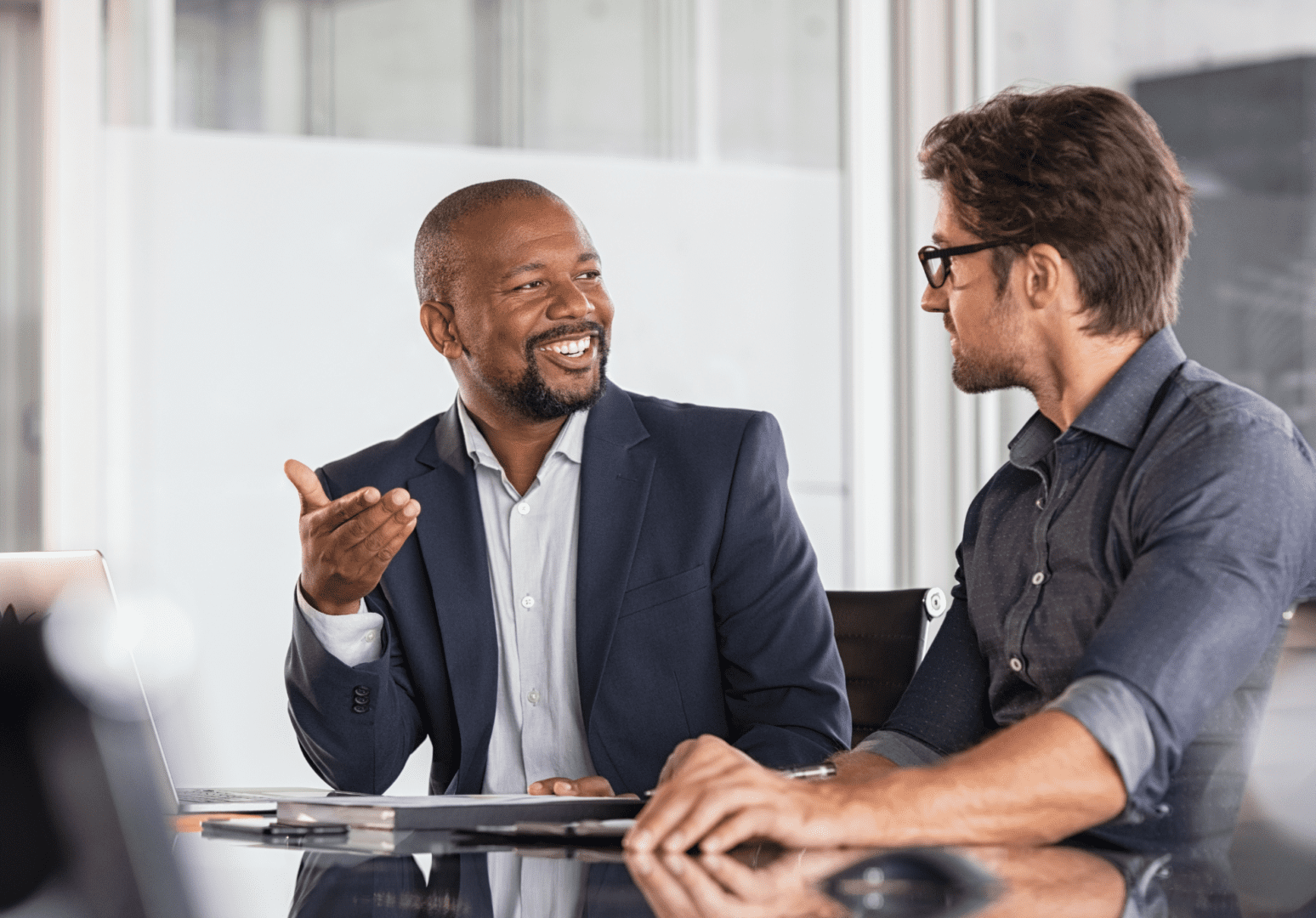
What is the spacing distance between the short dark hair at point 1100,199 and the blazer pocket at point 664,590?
637 millimetres

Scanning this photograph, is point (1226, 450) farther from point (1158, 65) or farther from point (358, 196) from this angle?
point (1158, 65)

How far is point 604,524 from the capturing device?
197cm

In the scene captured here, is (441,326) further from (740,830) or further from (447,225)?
(740,830)

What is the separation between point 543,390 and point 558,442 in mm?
85

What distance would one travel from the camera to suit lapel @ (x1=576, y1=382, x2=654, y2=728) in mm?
1909

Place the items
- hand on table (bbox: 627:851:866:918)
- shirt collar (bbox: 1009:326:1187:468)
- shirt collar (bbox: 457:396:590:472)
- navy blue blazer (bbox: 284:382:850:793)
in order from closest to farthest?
hand on table (bbox: 627:851:866:918) → shirt collar (bbox: 1009:326:1187:468) → navy blue blazer (bbox: 284:382:850:793) → shirt collar (bbox: 457:396:590:472)

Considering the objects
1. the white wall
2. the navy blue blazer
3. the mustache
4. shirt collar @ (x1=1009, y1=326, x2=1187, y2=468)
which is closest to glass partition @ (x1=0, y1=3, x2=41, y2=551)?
the white wall

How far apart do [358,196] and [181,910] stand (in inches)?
119

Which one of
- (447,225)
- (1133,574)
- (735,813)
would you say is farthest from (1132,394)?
(447,225)

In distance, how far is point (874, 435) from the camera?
430 centimetres

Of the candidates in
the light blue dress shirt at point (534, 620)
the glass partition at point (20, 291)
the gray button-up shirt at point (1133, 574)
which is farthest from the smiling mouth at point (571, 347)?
the glass partition at point (20, 291)

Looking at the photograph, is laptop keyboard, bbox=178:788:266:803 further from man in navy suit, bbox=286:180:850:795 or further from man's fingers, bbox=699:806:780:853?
man's fingers, bbox=699:806:780:853

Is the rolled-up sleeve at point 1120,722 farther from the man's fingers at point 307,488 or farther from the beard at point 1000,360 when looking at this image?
the man's fingers at point 307,488

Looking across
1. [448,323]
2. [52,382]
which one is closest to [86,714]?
[448,323]
